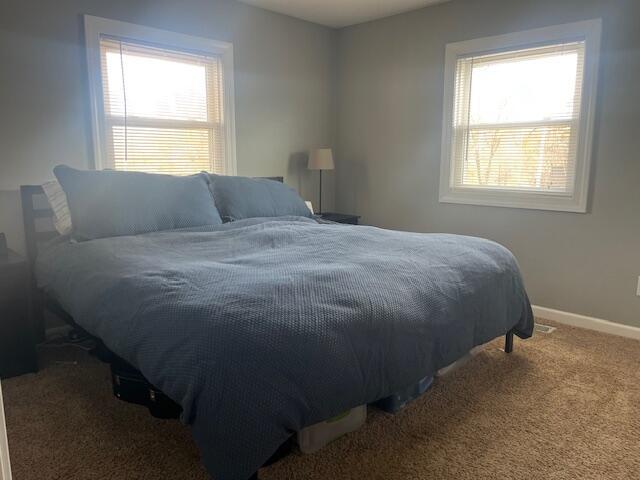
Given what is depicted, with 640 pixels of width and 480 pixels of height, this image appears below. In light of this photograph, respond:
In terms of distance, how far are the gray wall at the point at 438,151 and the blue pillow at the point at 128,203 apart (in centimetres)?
181

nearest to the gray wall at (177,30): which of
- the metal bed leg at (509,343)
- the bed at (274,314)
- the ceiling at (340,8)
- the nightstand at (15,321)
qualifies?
the ceiling at (340,8)

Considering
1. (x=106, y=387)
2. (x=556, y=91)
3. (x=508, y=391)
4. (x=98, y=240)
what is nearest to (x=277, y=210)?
(x=98, y=240)

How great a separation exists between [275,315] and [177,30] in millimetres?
2671

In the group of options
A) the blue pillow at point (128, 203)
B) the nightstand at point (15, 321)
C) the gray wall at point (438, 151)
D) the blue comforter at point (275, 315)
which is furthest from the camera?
the gray wall at point (438, 151)

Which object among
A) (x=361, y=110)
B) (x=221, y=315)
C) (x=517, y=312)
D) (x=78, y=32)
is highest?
(x=78, y=32)

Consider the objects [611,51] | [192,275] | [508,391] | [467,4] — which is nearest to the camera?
[192,275]

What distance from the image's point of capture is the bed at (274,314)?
136 cm

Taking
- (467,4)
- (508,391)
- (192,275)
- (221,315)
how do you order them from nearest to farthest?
(221,315), (192,275), (508,391), (467,4)

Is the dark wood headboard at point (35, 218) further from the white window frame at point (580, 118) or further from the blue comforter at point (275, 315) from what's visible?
the white window frame at point (580, 118)

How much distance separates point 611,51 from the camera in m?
2.95

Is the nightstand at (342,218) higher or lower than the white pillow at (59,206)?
lower

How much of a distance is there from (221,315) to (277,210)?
6.17 ft

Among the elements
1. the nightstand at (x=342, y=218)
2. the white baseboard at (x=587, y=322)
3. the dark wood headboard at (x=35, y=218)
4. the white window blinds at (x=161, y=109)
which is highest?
the white window blinds at (x=161, y=109)

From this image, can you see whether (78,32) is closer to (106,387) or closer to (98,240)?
(98,240)
